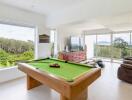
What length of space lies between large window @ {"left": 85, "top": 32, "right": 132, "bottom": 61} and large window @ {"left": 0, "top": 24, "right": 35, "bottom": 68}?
5.28 m

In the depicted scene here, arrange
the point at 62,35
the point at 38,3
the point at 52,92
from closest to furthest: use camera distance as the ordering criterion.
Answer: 1. the point at 52,92
2. the point at 38,3
3. the point at 62,35

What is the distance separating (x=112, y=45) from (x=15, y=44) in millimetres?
6380

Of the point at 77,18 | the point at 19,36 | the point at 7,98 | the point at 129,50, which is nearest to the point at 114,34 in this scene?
the point at 129,50

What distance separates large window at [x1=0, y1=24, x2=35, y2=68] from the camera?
13.8 ft

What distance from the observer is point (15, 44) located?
461 centimetres

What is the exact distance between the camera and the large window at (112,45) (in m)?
7.70

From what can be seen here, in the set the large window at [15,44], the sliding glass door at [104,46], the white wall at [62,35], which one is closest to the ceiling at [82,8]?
the large window at [15,44]

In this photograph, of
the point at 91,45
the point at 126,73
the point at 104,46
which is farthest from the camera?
the point at 91,45

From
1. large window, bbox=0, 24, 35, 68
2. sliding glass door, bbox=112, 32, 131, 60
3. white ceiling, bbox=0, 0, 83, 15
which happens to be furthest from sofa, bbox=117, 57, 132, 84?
sliding glass door, bbox=112, 32, 131, 60

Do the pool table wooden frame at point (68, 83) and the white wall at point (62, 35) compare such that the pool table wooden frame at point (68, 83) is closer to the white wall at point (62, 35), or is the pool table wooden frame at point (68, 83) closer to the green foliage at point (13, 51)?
the green foliage at point (13, 51)

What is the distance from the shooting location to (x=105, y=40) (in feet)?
27.6

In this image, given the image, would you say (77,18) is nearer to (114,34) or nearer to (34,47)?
(34,47)

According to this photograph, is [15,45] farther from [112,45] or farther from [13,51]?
[112,45]

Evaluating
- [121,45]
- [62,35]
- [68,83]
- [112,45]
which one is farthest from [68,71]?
[121,45]
